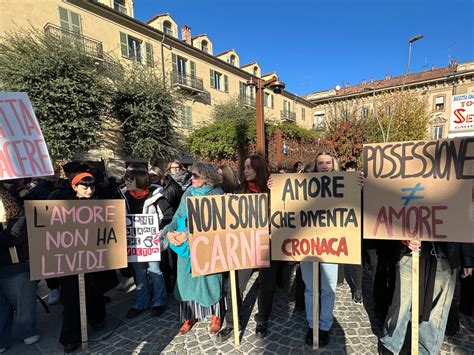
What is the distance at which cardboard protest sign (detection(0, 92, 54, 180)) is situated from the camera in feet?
7.35

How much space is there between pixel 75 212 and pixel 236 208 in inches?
57.0

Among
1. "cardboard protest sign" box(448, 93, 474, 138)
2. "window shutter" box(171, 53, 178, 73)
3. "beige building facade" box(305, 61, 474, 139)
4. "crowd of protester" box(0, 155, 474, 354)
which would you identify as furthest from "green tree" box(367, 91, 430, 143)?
"window shutter" box(171, 53, 178, 73)

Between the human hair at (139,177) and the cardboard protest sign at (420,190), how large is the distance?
233 centimetres

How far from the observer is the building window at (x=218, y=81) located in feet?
79.3

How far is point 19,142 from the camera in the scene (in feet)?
7.58

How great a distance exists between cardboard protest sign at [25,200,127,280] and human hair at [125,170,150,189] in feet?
1.81

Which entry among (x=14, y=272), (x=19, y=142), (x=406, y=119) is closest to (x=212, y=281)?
(x=14, y=272)

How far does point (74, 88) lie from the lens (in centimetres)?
1145

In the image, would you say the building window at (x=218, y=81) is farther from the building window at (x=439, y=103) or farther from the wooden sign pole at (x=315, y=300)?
the building window at (x=439, y=103)

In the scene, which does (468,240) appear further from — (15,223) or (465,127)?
(465,127)

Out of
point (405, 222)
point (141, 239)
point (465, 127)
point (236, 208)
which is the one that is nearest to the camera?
point (405, 222)

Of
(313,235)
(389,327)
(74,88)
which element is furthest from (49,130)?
(389,327)

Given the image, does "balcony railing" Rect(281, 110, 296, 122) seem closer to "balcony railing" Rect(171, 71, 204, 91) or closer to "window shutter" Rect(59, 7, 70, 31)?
"balcony railing" Rect(171, 71, 204, 91)

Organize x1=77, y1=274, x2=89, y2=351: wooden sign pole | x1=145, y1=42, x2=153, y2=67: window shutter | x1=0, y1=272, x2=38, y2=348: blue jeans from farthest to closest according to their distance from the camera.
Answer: x1=145, y1=42, x2=153, y2=67: window shutter → x1=0, y1=272, x2=38, y2=348: blue jeans → x1=77, y1=274, x2=89, y2=351: wooden sign pole
